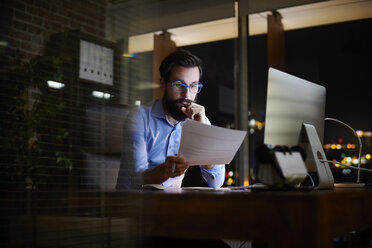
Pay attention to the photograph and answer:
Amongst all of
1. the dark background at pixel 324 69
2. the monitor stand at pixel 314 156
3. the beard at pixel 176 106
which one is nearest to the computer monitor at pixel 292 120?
the monitor stand at pixel 314 156

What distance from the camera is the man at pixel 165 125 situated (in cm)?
182

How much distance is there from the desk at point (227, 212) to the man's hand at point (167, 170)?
0.34 m

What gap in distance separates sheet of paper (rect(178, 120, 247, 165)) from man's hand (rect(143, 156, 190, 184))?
30 millimetres

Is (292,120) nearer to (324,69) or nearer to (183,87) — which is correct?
(183,87)

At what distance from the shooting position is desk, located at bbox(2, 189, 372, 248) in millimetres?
846

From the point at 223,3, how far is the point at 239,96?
3.33ft

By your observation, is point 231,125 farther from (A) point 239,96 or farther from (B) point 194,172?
(B) point 194,172

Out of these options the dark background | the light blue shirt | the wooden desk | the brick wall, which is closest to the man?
the light blue shirt

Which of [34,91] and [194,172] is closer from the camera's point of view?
[34,91]

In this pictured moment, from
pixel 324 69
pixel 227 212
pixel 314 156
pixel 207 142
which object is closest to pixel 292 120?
pixel 314 156

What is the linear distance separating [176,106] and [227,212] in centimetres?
126

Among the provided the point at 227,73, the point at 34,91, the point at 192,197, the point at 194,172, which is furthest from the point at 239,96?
the point at 192,197

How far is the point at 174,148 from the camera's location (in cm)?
213

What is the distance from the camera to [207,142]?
1.36 metres
